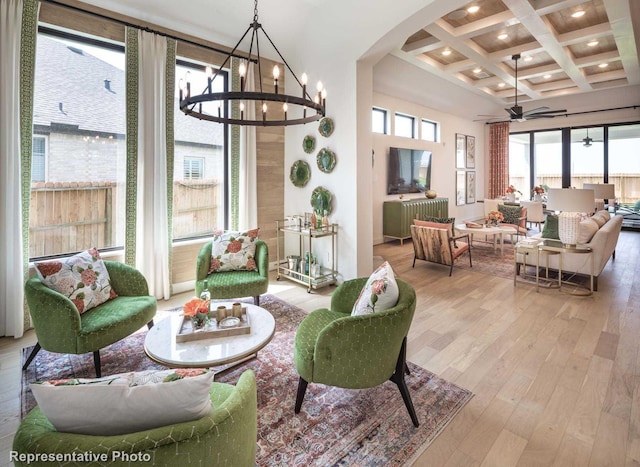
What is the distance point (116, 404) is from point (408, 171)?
7.91 meters

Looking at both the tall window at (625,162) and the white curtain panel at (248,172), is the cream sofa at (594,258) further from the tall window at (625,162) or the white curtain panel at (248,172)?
the tall window at (625,162)

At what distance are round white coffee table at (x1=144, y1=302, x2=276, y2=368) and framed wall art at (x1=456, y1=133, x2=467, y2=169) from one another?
9235 millimetres

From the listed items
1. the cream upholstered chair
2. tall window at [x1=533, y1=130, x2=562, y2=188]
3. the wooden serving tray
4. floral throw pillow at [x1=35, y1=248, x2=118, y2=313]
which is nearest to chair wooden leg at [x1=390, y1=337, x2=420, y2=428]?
the wooden serving tray

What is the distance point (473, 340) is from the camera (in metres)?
3.07

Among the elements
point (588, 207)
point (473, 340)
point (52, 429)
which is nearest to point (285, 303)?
point (473, 340)

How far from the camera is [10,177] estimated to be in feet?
10.0

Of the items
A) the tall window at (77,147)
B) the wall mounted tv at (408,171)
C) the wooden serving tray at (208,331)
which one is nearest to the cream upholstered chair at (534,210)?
the wall mounted tv at (408,171)

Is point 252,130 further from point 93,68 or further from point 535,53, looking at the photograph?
point 535,53

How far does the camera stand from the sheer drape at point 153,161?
381 cm

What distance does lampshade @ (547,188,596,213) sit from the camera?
397 cm

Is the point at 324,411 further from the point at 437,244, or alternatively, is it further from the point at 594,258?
the point at 594,258

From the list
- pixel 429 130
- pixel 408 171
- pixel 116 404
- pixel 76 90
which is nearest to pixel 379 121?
pixel 408 171

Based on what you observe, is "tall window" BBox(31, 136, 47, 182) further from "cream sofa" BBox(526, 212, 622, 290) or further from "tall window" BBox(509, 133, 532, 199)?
"tall window" BBox(509, 133, 532, 199)

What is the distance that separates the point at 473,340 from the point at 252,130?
3.78m
